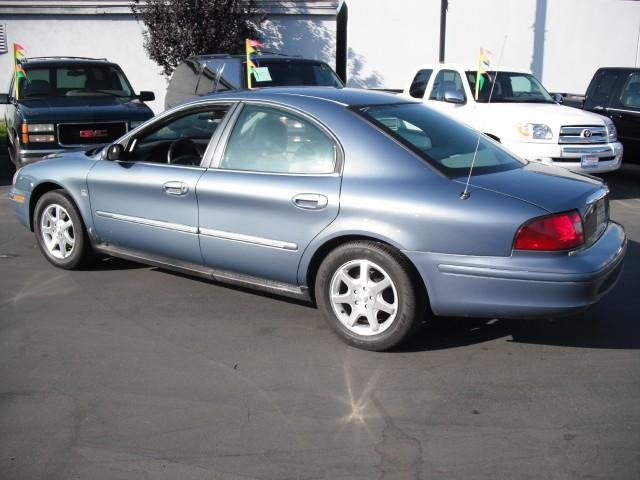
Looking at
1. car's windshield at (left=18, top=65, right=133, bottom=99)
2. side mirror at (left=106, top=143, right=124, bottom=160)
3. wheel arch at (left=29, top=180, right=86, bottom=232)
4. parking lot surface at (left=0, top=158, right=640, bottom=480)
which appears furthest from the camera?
car's windshield at (left=18, top=65, right=133, bottom=99)

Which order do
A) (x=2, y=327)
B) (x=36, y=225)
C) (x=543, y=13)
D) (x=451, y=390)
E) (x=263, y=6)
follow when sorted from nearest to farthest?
(x=451, y=390), (x=2, y=327), (x=36, y=225), (x=263, y=6), (x=543, y=13)

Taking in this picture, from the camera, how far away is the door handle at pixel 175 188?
17.4 feet

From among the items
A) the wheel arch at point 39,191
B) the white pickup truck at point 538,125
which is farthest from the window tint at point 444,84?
the wheel arch at point 39,191

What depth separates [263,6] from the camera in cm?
1872

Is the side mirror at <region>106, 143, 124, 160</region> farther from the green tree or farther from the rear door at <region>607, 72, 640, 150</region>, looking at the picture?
the green tree

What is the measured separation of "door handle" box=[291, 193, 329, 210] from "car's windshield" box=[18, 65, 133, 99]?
693 cm

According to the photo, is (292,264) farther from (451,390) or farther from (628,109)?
(628,109)

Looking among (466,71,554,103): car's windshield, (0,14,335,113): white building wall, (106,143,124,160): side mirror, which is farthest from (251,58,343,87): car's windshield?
(0,14,335,113): white building wall

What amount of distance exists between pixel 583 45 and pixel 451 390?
18.9m

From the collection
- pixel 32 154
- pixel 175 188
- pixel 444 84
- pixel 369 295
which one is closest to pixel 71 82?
pixel 32 154

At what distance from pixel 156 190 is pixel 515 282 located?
271 cm

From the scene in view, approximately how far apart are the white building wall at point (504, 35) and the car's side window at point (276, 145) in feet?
50.1

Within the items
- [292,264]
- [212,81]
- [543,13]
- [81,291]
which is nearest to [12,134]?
[212,81]

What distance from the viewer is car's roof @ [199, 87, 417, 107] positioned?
5.05m
